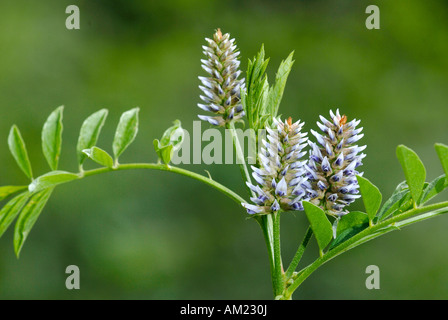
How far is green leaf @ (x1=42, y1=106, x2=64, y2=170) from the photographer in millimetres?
833

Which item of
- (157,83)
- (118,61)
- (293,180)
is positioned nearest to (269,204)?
(293,180)

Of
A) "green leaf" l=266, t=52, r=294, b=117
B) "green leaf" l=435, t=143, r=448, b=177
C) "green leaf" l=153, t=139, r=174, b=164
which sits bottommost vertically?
"green leaf" l=435, t=143, r=448, b=177

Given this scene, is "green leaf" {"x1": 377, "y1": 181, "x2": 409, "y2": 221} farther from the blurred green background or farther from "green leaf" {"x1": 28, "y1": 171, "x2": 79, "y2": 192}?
the blurred green background

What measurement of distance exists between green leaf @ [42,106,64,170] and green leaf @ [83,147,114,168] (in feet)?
0.25

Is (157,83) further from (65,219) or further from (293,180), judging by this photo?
(293,180)

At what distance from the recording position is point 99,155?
2.57 feet

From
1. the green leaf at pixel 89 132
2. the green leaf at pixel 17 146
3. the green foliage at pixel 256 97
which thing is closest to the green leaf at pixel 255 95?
the green foliage at pixel 256 97

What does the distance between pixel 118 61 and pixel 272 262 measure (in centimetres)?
291

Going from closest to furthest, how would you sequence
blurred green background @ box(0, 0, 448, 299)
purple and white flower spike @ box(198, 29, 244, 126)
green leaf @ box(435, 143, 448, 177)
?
green leaf @ box(435, 143, 448, 177), purple and white flower spike @ box(198, 29, 244, 126), blurred green background @ box(0, 0, 448, 299)

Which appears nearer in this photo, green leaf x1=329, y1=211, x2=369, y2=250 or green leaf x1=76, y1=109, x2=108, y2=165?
green leaf x1=329, y1=211, x2=369, y2=250

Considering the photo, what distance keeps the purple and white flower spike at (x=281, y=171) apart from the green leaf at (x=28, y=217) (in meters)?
0.29

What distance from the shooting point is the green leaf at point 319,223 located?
0.64 m

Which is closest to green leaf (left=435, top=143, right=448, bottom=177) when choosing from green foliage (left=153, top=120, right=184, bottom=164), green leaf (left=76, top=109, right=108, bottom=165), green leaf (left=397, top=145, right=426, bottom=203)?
green leaf (left=397, top=145, right=426, bottom=203)

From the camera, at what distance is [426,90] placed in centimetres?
342
